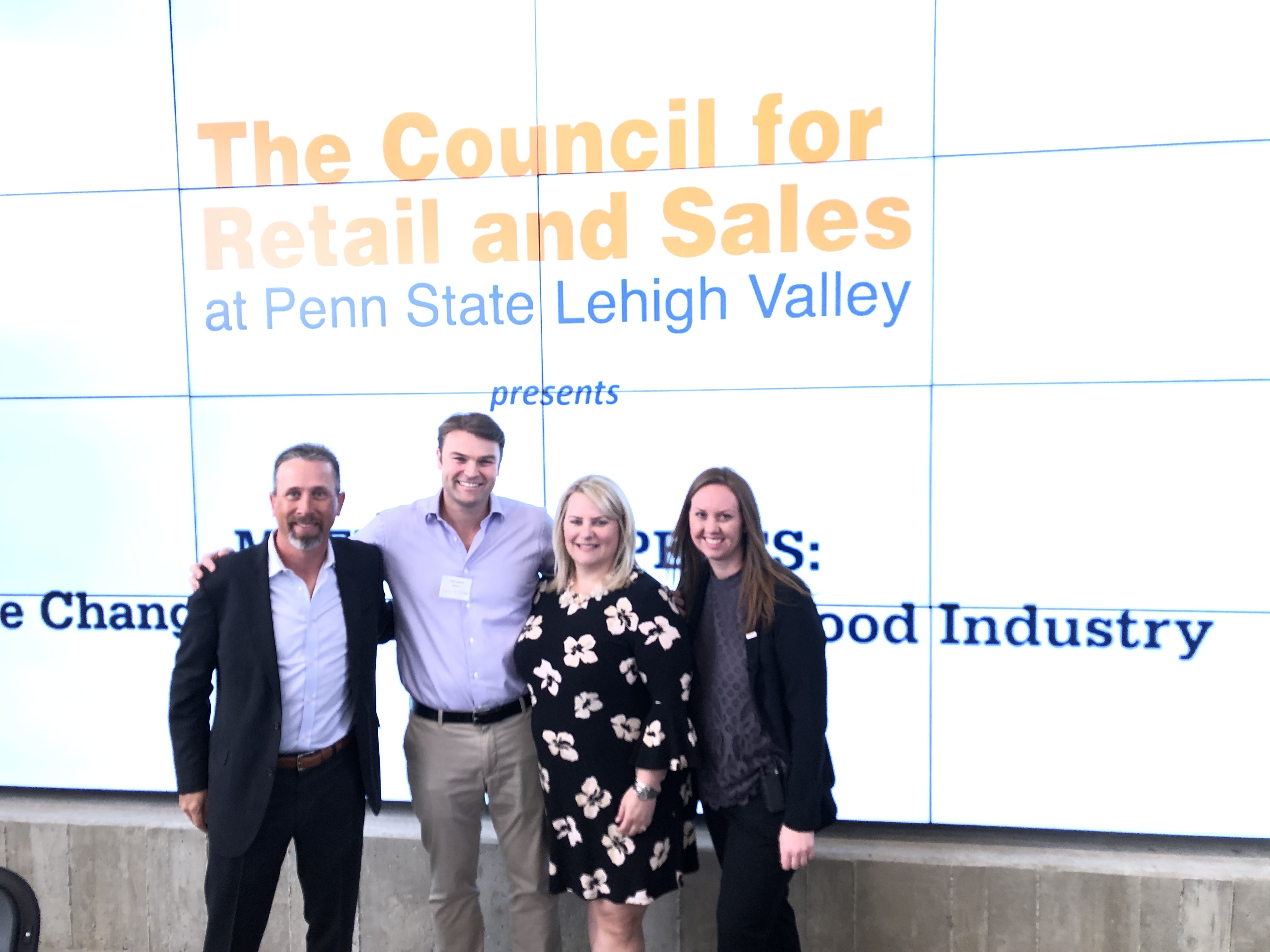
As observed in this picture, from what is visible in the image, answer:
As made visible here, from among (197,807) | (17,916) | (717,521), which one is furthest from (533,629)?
(17,916)

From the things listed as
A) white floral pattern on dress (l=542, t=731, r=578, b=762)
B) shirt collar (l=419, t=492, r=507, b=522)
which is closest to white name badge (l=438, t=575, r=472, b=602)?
shirt collar (l=419, t=492, r=507, b=522)

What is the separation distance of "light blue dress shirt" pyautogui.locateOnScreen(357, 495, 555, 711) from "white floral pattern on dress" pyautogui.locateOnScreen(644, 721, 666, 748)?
449 millimetres

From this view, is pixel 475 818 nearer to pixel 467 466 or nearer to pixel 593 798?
pixel 593 798

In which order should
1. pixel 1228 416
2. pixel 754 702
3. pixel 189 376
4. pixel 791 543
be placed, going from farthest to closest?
pixel 189 376 < pixel 791 543 < pixel 1228 416 < pixel 754 702

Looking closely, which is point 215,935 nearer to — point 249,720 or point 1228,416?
point 249,720

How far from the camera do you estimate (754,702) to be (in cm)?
193

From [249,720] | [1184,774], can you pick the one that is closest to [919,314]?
[1184,774]

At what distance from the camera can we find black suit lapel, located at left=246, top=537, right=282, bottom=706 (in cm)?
195

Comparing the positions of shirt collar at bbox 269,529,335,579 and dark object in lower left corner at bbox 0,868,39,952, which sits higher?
shirt collar at bbox 269,529,335,579

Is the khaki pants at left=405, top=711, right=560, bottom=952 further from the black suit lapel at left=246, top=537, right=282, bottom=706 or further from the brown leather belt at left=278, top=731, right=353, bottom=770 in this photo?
the black suit lapel at left=246, top=537, right=282, bottom=706

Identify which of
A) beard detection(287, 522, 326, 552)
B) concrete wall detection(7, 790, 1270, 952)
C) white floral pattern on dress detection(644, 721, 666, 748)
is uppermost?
beard detection(287, 522, 326, 552)

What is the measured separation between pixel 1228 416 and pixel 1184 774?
1203 mm

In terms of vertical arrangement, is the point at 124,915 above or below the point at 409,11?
below

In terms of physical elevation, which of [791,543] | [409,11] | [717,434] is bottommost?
[791,543]
